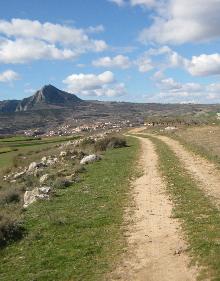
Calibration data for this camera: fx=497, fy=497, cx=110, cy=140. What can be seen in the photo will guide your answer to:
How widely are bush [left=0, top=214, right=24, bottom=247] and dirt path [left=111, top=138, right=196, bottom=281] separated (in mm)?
3327

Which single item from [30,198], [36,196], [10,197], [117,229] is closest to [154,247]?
[117,229]

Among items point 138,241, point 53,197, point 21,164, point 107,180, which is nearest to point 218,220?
point 138,241

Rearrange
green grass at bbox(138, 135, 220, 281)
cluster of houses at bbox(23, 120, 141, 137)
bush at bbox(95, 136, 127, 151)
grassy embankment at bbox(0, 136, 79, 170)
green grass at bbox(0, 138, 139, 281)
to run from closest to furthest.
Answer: green grass at bbox(138, 135, 220, 281), green grass at bbox(0, 138, 139, 281), bush at bbox(95, 136, 127, 151), grassy embankment at bbox(0, 136, 79, 170), cluster of houses at bbox(23, 120, 141, 137)

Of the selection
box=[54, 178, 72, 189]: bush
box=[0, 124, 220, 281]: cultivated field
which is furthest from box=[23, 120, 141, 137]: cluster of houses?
box=[0, 124, 220, 281]: cultivated field

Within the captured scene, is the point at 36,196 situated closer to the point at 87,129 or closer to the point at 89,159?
the point at 89,159

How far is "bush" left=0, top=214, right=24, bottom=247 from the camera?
46.9ft

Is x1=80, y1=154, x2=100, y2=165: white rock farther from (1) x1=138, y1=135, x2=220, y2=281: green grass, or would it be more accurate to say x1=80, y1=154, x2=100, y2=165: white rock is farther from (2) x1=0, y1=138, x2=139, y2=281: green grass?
(2) x1=0, y1=138, x2=139, y2=281: green grass

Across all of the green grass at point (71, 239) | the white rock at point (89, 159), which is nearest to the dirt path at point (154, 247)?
the green grass at point (71, 239)

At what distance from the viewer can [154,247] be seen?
12617mm

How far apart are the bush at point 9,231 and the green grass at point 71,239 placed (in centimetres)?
31

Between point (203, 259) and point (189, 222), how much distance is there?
3471mm

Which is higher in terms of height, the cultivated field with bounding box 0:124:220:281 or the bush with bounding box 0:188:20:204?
the cultivated field with bounding box 0:124:220:281

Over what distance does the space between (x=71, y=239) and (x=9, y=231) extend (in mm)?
1992

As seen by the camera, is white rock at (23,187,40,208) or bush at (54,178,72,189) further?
bush at (54,178,72,189)
